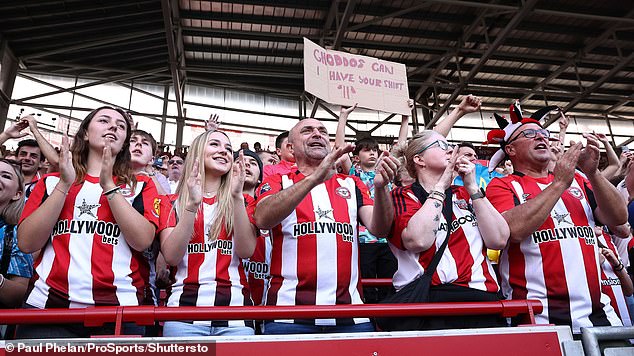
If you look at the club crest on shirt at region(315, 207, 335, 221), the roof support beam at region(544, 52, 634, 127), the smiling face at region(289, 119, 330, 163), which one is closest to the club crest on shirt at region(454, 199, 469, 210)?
the club crest on shirt at region(315, 207, 335, 221)

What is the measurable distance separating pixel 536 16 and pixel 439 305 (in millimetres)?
11590

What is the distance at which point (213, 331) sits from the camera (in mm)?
1987

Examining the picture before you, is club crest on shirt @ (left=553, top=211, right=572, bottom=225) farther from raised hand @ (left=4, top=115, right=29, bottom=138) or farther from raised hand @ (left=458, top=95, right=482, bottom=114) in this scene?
raised hand @ (left=4, top=115, right=29, bottom=138)

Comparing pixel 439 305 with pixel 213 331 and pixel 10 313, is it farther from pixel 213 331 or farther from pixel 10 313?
pixel 10 313

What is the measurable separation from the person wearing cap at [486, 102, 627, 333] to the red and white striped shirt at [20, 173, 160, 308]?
1796mm

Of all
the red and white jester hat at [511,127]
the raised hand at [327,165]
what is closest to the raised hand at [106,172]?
the raised hand at [327,165]

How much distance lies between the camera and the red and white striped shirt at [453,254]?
6.87ft

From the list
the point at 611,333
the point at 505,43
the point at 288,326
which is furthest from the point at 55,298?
the point at 505,43

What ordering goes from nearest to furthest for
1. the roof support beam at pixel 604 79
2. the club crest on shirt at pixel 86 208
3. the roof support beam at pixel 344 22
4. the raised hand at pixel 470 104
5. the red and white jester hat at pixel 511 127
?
the club crest on shirt at pixel 86 208 → the red and white jester hat at pixel 511 127 → the raised hand at pixel 470 104 → the roof support beam at pixel 344 22 → the roof support beam at pixel 604 79

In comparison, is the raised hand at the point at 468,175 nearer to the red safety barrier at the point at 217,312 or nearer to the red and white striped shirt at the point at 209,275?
the red safety barrier at the point at 217,312

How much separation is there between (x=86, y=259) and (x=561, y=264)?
2.19m

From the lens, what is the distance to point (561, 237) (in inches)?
85.7

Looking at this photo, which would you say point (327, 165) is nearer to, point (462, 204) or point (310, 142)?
point (310, 142)

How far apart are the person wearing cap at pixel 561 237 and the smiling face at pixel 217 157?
1483 millimetres
